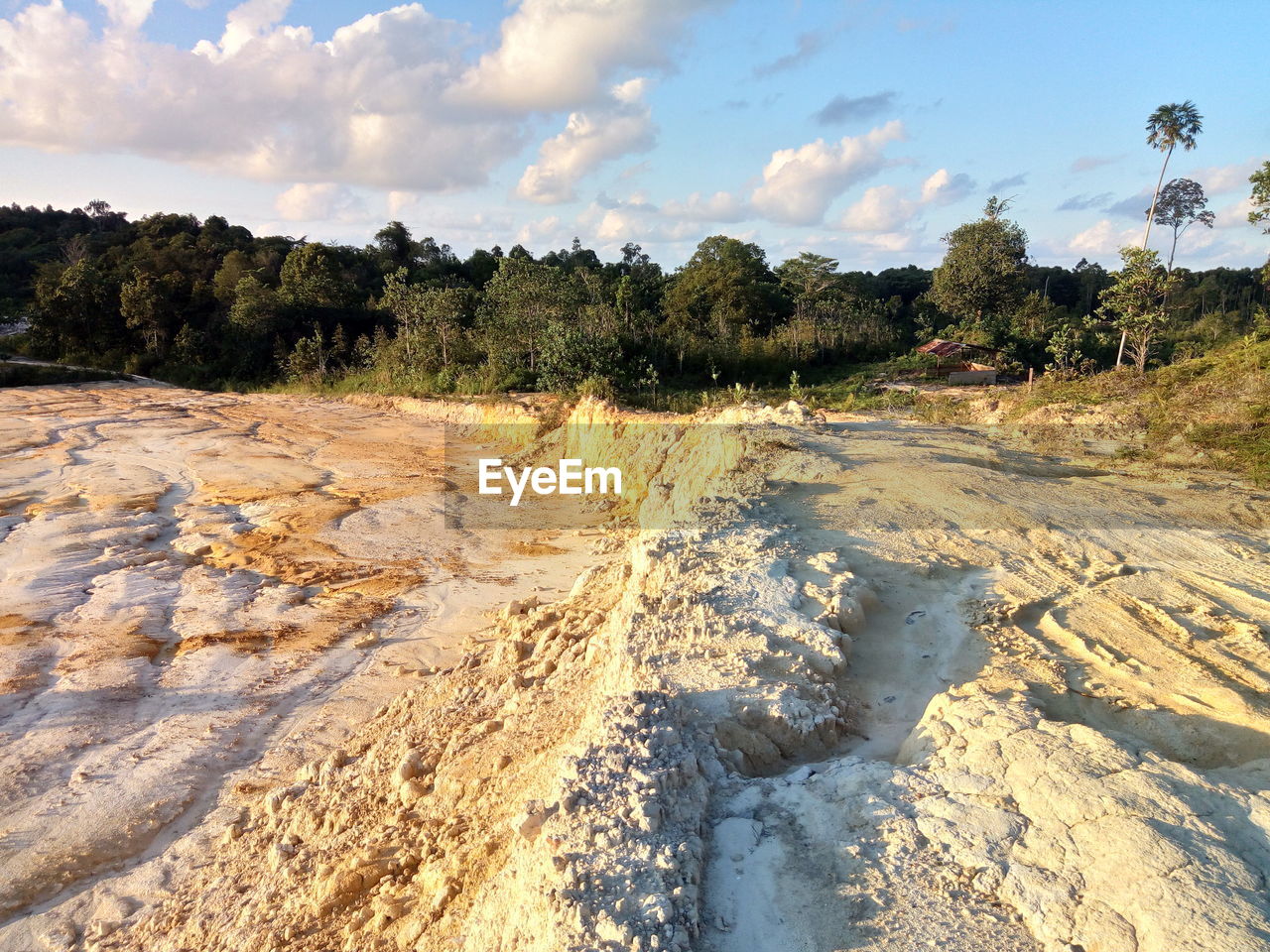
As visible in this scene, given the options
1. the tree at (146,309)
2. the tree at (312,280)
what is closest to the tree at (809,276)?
the tree at (312,280)

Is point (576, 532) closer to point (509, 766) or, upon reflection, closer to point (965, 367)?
point (509, 766)

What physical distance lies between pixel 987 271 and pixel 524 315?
18.5 meters

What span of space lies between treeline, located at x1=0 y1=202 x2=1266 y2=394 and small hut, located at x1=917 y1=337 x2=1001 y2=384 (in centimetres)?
95

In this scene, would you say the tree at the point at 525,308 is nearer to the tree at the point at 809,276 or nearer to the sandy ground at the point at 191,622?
the sandy ground at the point at 191,622

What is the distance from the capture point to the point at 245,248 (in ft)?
146

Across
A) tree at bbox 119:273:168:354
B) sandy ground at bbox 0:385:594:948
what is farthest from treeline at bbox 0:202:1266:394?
sandy ground at bbox 0:385:594:948

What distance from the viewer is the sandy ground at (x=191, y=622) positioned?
5547 mm

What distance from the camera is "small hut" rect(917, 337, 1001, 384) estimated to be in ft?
74.4

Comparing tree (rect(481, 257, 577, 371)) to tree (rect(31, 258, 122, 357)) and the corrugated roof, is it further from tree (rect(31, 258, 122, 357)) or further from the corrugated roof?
tree (rect(31, 258, 122, 357))

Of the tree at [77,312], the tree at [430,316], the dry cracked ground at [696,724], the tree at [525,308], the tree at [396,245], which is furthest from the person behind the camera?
the tree at [396,245]

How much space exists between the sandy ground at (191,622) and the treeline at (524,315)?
8.00 meters

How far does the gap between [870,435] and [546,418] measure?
914cm

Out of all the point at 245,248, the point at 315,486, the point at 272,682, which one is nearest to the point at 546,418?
A: the point at 315,486

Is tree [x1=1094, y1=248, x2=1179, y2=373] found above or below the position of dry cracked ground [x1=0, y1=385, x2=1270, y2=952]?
above
